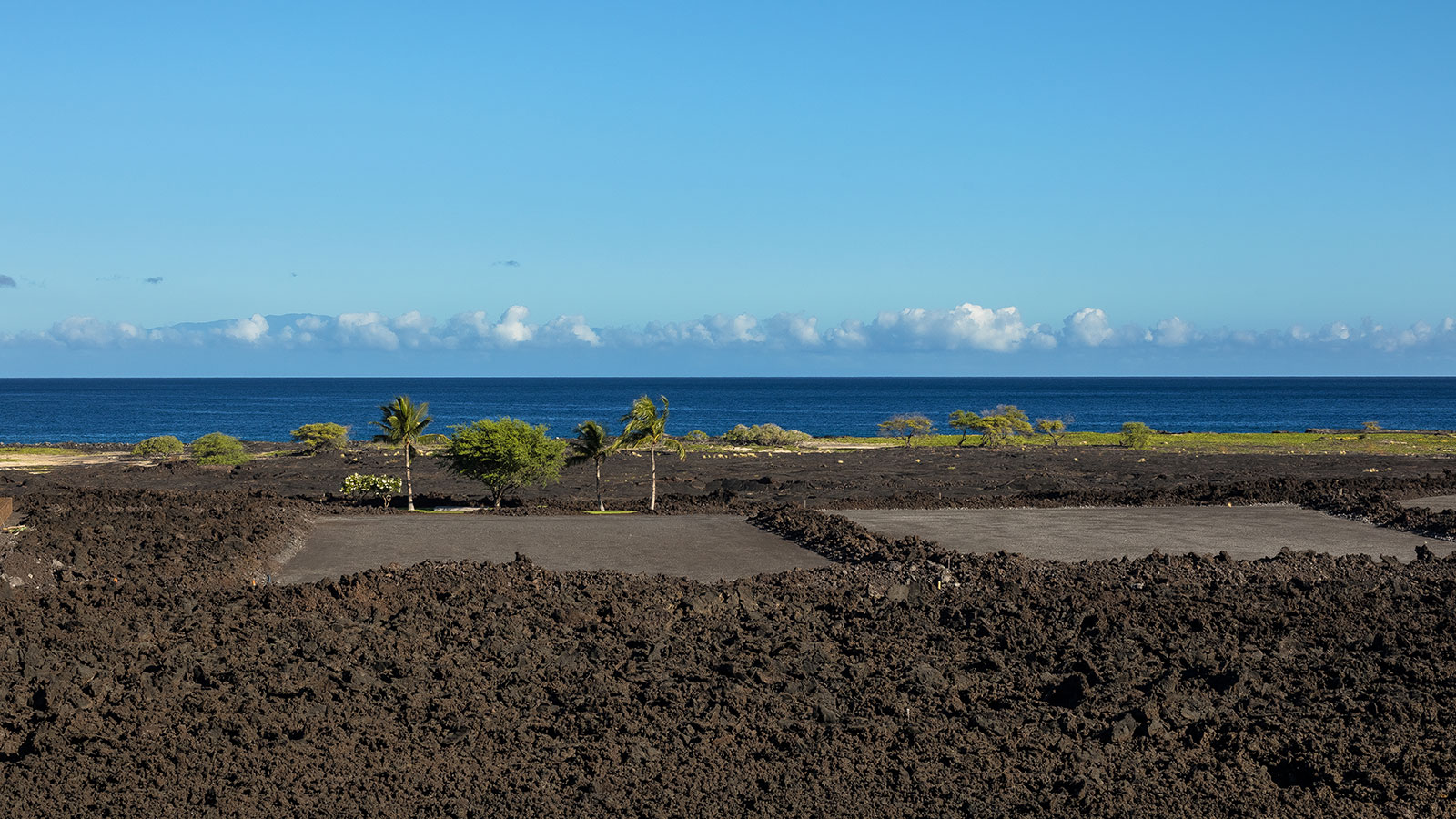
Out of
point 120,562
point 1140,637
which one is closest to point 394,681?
point 1140,637

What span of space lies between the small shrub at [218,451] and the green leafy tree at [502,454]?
93.2 ft

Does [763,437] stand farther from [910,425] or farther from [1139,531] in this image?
[1139,531]

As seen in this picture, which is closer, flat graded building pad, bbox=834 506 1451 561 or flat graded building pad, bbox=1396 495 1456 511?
flat graded building pad, bbox=834 506 1451 561

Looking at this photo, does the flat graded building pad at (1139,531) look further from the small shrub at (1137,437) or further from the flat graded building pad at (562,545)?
the small shrub at (1137,437)

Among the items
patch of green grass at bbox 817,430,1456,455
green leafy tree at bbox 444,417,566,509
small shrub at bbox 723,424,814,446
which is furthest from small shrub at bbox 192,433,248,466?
patch of green grass at bbox 817,430,1456,455

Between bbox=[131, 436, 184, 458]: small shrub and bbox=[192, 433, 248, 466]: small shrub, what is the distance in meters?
7.08

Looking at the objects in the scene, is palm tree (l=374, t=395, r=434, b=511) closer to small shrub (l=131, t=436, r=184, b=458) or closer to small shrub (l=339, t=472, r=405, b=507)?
small shrub (l=339, t=472, r=405, b=507)

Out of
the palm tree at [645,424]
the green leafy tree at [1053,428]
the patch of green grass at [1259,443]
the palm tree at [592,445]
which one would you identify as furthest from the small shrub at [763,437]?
the palm tree at [645,424]

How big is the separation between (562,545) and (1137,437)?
2249 inches

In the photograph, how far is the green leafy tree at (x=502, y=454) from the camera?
113 feet

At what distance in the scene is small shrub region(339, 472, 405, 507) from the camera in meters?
35.3

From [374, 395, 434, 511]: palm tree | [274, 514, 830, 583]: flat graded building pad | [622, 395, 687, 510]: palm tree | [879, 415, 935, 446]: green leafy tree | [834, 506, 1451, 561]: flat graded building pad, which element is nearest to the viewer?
[274, 514, 830, 583]: flat graded building pad

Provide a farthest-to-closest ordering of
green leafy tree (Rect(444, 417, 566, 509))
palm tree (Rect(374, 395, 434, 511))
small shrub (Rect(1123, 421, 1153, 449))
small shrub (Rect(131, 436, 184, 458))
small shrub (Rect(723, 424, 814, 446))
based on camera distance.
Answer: small shrub (Rect(723, 424, 814, 446))
small shrub (Rect(1123, 421, 1153, 449))
small shrub (Rect(131, 436, 184, 458))
palm tree (Rect(374, 395, 434, 511))
green leafy tree (Rect(444, 417, 566, 509))

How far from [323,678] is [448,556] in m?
10.3
